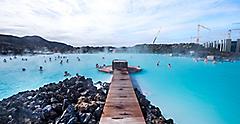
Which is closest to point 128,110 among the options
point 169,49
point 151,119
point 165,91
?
point 151,119

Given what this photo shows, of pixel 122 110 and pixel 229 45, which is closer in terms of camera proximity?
pixel 122 110

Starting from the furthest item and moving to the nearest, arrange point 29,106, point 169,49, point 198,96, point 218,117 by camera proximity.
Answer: point 169,49 → point 198,96 → point 218,117 → point 29,106

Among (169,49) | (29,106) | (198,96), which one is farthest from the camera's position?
(169,49)

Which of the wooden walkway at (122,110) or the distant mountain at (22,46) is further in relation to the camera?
the distant mountain at (22,46)

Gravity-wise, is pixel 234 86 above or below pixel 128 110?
below

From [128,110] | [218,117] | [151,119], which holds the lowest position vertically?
[218,117]

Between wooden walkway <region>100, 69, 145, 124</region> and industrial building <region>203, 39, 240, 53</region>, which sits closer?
wooden walkway <region>100, 69, 145, 124</region>

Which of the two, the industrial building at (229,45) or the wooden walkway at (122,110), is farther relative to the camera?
the industrial building at (229,45)

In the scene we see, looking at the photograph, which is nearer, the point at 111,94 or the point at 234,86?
the point at 111,94

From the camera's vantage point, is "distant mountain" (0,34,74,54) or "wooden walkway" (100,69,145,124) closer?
"wooden walkway" (100,69,145,124)

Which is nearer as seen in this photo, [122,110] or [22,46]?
[122,110]

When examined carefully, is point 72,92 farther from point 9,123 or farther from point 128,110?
point 128,110

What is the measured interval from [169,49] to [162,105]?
183ft

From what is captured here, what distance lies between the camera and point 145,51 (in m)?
70.2
